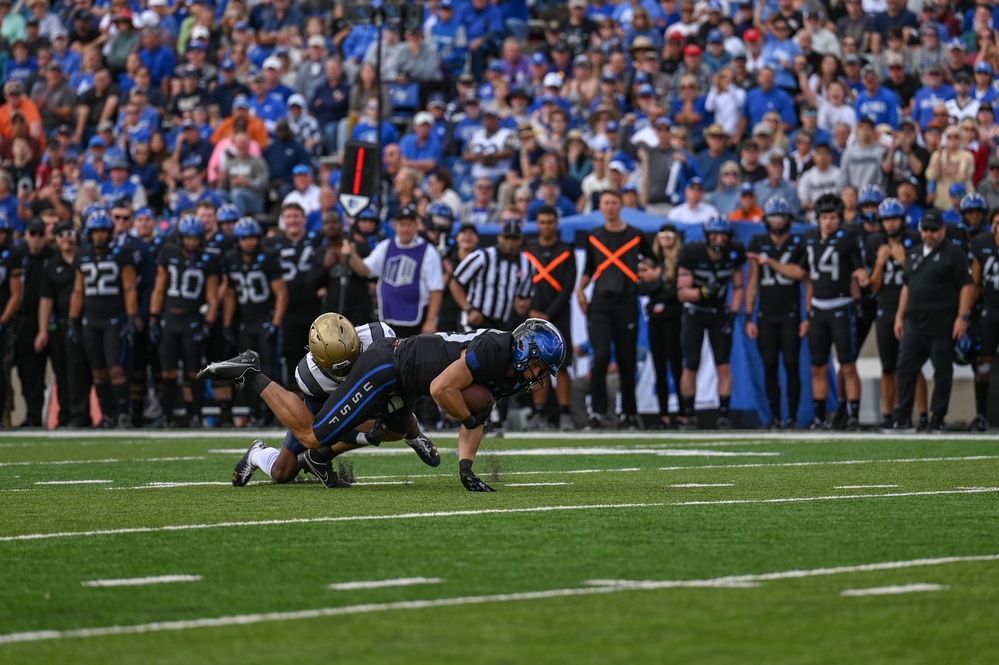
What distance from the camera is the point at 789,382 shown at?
1597 cm

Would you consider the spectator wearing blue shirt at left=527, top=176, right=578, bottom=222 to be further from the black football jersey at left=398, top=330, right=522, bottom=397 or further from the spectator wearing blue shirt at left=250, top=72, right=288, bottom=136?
the black football jersey at left=398, top=330, right=522, bottom=397

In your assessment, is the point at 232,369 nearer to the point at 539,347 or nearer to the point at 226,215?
the point at 539,347

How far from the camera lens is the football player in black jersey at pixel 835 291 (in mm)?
15469

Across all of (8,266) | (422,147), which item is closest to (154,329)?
(8,266)

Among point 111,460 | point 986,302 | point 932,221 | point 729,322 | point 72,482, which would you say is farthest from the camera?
point 729,322

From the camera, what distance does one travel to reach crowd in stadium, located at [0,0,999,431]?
1582 centimetres

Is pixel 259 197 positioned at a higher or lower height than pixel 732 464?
higher

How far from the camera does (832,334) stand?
1554 cm

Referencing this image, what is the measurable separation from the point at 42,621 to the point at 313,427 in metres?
4.07

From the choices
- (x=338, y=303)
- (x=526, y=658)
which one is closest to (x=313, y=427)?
(x=526, y=658)

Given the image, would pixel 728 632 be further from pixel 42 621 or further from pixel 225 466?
pixel 225 466

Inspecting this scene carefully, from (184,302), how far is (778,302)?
6023 mm

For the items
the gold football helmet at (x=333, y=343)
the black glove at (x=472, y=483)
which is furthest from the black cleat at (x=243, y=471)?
the black glove at (x=472, y=483)

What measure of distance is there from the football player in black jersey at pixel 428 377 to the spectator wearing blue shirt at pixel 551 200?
8.95 meters
